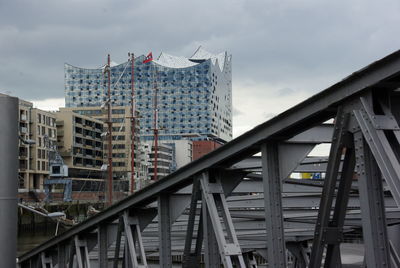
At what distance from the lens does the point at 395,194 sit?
6043 millimetres

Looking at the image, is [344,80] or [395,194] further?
[344,80]

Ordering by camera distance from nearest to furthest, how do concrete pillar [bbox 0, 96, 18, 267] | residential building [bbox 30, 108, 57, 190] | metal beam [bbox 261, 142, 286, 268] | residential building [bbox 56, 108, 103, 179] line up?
concrete pillar [bbox 0, 96, 18, 267]
metal beam [bbox 261, 142, 286, 268]
residential building [bbox 30, 108, 57, 190]
residential building [bbox 56, 108, 103, 179]

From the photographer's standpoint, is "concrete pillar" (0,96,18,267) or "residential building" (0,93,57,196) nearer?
"concrete pillar" (0,96,18,267)

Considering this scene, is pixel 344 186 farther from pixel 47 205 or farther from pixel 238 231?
pixel 47 205

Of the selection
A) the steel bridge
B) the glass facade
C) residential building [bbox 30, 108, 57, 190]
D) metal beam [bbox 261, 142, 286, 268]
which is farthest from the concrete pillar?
the glass facade

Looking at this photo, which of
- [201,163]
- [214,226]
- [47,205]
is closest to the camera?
[214,226]

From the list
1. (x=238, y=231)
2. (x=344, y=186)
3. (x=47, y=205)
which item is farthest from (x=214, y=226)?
(x=47, y=205)

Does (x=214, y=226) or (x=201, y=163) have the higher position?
(x=201, y=163)

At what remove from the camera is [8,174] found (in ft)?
25.6

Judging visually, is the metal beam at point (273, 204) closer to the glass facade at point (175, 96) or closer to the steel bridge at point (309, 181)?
the steel bridge at point (309, 181)

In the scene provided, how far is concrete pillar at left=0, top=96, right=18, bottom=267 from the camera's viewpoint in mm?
7738

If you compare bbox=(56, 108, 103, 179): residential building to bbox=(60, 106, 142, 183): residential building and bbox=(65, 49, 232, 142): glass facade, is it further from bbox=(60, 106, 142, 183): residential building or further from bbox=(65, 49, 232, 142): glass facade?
bbox=(65, 49, 232, 142): glass facade

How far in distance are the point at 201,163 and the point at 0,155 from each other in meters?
3.72

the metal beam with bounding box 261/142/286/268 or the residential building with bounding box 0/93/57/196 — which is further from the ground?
the residential building with bounding box 0/93/57/196
